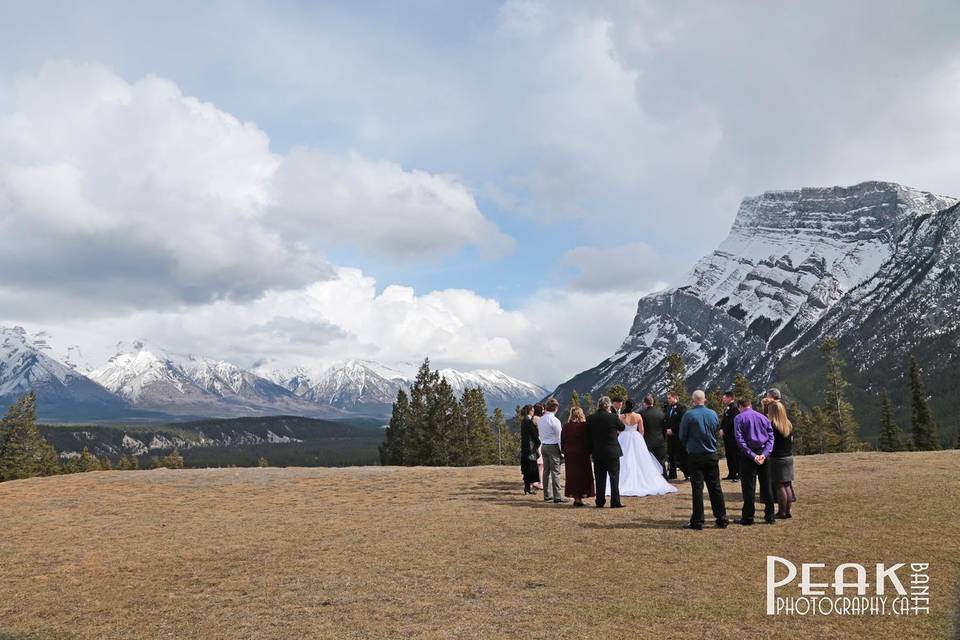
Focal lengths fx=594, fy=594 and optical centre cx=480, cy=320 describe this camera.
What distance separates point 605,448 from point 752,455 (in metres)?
4.23

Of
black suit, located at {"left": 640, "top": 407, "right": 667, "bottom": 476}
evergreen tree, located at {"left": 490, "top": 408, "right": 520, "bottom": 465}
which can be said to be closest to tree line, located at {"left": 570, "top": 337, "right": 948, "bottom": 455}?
evergreen tree, located at {"left": 490, "top": 408, "right": 520, "bottom": 465}

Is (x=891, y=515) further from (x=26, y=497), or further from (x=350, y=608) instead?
(x=26, y=497)

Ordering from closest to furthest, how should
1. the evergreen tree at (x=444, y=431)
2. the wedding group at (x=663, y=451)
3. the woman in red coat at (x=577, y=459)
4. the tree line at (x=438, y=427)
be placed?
the wedding group at (x=663, y=451)
the woman in red coat at (x=577, y=459)
the evergreen tree at (x=444, y=431)
the tree line at (x=438, y=427)

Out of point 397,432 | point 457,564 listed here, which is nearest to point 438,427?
point 397,432

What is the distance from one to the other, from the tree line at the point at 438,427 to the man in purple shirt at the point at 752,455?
179ft

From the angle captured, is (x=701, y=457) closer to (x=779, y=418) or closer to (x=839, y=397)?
(x=779, y=418)

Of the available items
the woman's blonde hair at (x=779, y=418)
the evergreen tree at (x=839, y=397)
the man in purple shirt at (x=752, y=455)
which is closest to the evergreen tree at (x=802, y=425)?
the evergreen tree at (x=839, y=397)

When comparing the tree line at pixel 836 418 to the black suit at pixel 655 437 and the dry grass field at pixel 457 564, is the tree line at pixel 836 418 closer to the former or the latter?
the black suit at pixel 655 437

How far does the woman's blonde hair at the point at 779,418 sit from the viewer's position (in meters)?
14.6

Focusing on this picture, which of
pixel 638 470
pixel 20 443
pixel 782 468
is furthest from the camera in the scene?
pixel 20 443

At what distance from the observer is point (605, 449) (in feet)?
55.8

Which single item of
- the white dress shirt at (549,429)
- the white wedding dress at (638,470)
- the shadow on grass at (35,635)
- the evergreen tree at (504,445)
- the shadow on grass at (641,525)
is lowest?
the evergreen tree at (504,445)

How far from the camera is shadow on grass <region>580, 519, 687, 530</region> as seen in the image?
1380cm

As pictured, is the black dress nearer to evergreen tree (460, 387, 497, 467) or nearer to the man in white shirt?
the man in white shirt
